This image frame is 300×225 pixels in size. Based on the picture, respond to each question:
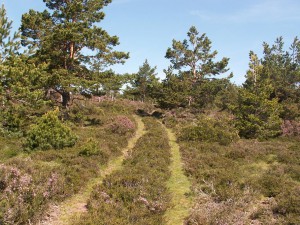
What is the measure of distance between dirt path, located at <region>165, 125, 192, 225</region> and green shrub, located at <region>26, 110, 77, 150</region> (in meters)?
6.57

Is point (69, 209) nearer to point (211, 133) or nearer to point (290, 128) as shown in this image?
point (211, 133)

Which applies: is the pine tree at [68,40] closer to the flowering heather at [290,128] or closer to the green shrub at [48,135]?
the green shrub at [48,135]

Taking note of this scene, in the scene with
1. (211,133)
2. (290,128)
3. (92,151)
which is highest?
(290,128)

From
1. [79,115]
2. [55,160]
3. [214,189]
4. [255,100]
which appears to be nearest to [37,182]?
[55,160]

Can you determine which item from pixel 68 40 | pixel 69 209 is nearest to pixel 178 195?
pixel 69 209

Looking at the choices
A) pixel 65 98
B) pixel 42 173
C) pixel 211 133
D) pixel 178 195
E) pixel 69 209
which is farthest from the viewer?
pixel 65 98

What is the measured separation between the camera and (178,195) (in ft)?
37.0

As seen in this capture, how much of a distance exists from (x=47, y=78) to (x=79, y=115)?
4.68 m

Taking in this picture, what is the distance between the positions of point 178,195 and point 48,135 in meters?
8.69

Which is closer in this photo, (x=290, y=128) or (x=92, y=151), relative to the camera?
(x=92, y=151)

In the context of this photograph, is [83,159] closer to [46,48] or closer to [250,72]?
[46,48]

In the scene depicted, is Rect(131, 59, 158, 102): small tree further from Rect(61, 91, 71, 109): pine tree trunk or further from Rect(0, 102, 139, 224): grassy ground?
Rect(0, 102, 139, 224): grassy ground

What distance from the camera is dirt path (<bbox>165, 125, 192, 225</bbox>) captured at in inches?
364

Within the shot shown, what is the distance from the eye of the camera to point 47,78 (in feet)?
72.3
